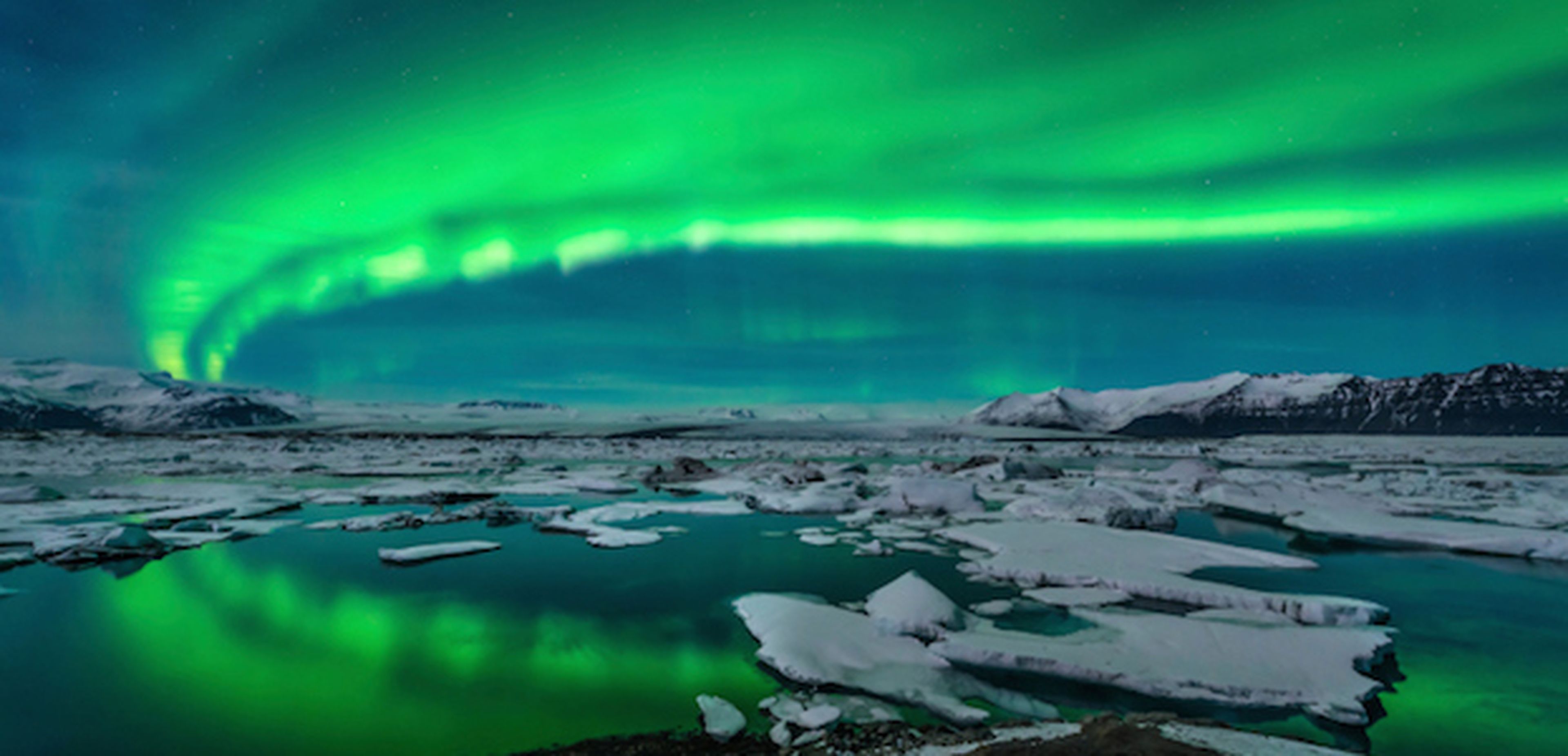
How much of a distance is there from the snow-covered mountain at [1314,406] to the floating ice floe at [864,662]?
107586 mm

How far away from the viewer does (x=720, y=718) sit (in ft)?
13.6

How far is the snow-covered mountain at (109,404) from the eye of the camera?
262 feet

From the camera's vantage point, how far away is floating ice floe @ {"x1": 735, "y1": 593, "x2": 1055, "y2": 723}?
434cm

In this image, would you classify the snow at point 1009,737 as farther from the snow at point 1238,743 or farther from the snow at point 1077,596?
the snow at point 1077,596

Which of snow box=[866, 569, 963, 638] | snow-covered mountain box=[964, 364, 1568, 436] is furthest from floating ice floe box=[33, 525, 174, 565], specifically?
snow-covered mountain box=[964, 364, 1568, 436]

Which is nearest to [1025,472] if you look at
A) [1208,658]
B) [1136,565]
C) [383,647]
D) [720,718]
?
[1136,565]

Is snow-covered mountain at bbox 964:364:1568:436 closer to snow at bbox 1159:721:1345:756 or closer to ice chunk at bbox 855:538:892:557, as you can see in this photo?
ice chunk at bbox 855:538:892:557

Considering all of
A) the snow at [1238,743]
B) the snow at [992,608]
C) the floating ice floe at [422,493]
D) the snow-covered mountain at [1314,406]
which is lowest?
the floating ice floe at [422,493]

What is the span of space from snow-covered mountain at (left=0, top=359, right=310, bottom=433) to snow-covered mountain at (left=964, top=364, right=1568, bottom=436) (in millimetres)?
110360

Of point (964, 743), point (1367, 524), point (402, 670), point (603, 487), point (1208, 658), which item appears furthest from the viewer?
point (603, 487)

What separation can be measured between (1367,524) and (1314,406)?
406 ft

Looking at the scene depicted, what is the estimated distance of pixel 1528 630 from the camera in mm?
6297

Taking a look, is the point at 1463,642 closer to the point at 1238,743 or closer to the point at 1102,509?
the point at 1238,743

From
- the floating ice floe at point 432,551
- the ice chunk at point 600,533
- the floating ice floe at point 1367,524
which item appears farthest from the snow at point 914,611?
the floating ice floe at point 1367,524
